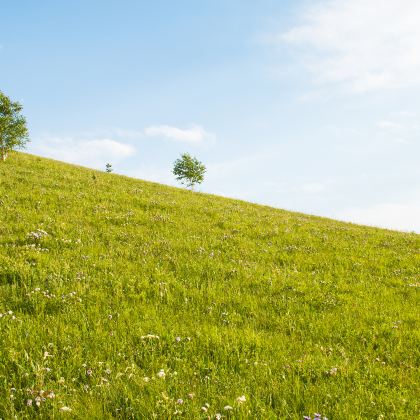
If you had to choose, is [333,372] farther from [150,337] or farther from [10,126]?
[10,126]

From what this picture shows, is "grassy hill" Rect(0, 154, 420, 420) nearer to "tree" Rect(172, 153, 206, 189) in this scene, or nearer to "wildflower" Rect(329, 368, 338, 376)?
"wildflower" Rect(329, 368, 338, 376)

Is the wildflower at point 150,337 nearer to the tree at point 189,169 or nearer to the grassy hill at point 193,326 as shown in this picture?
the grassy hill at point 193,326

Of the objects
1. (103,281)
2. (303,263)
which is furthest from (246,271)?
(103,281)

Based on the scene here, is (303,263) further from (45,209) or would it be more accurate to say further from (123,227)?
(45,209)

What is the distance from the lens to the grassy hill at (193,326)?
15.4 ft

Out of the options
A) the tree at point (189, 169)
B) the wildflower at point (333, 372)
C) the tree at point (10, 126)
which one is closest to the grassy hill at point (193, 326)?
the wildflower at point (333, 372)

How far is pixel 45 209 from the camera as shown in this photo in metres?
14.4

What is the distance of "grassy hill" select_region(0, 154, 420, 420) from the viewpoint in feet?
15.4

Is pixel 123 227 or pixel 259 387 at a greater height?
pixel 123 227

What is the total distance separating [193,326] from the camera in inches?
264

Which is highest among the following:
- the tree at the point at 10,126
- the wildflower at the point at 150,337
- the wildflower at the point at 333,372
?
the tree at the point at 10,126

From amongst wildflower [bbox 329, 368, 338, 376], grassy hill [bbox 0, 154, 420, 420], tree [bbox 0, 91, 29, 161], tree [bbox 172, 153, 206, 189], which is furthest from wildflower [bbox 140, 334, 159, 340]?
tree [bbox 172, 153, 206, 189]

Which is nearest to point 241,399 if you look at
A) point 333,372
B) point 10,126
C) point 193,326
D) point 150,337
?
point 333,372

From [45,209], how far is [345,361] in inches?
481
